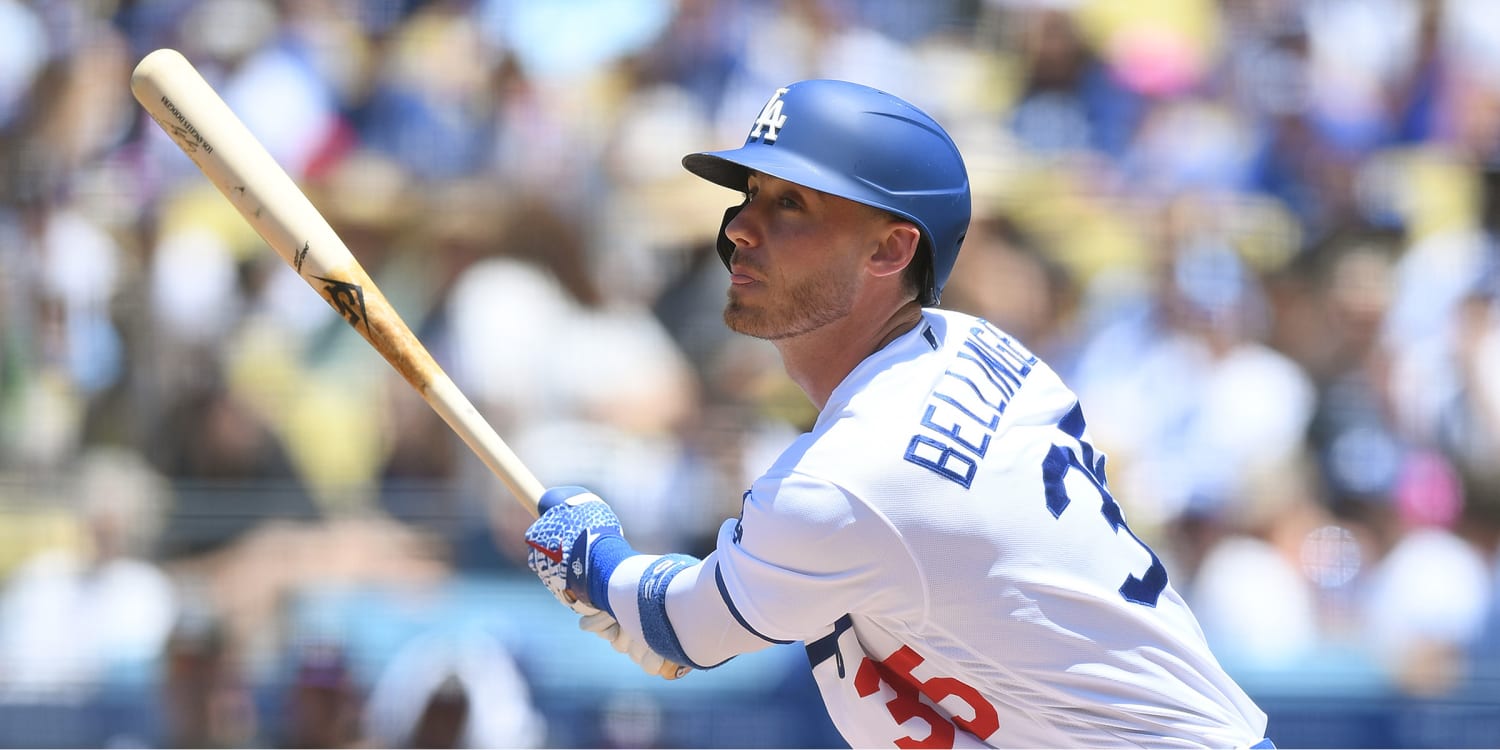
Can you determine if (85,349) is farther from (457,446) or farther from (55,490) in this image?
(457,446)

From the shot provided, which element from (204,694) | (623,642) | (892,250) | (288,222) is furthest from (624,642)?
(204,694)

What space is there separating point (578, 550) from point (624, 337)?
3246 mm

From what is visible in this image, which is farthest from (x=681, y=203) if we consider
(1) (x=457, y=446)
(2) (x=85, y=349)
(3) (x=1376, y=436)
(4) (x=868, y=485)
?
(4) (x=868, y=485)

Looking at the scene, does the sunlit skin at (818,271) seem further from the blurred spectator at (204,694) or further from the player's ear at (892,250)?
the blurred spectator at (204,694)

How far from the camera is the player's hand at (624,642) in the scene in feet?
9.89

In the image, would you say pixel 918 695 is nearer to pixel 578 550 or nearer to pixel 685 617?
pixel 685 617

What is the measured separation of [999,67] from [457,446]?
9.69 feet

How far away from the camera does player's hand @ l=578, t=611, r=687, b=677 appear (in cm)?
301

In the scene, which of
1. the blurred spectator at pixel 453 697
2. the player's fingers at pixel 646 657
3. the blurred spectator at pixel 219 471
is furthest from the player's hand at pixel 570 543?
the blurred spectator at pixel 219 471

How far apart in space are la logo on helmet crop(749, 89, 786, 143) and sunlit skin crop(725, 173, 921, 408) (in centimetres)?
7

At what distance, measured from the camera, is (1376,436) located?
6.44 meters

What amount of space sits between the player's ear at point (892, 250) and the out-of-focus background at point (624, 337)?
2856mm

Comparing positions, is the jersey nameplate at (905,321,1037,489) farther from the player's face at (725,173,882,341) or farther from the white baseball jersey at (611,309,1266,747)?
the player's face at (725,173,882,341)

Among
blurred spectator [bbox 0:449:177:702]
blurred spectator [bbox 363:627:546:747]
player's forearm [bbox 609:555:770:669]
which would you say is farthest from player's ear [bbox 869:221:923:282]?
blurred spectator [bbox 0:449:177:702]
